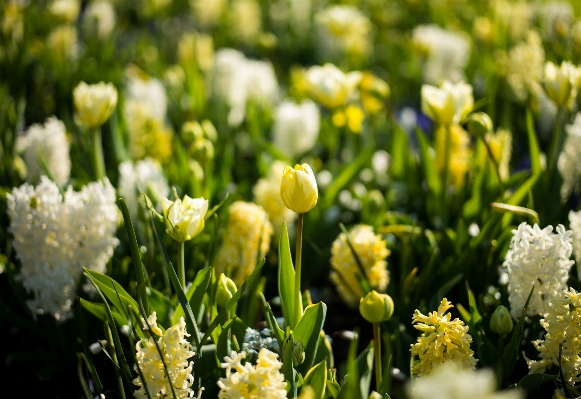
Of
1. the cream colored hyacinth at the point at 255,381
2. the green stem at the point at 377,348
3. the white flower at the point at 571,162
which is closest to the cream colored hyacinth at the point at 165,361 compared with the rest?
the cream colored hyacinth at the point at 255,381

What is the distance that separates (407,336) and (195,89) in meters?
1.54

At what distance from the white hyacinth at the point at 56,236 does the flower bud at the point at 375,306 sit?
54 centimetres

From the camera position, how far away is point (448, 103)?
4.97ft

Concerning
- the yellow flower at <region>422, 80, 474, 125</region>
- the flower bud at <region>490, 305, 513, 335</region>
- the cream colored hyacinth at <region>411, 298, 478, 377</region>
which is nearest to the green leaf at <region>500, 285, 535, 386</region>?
the flower bud at <region>490, 305, 513, 335</region>

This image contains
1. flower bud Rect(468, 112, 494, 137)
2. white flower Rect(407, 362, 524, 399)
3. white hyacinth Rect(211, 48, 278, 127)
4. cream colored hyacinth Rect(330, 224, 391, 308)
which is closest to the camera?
white flower Rect(407, 362, 524, 399)

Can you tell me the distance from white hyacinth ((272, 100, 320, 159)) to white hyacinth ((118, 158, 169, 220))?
52cm

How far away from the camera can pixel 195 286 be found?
1.11 meters

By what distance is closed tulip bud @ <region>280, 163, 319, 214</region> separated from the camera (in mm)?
944

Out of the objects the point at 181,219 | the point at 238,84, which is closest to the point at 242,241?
the point at 181,219

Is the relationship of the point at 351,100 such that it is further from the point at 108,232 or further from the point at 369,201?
the point at 108,232

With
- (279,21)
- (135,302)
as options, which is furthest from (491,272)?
(279,21)

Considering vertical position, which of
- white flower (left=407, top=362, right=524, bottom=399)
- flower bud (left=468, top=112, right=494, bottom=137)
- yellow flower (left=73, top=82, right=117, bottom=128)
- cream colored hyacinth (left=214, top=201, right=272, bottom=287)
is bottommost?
cream colored hyacinth (left=214, top=201, right=272, bottom=287)

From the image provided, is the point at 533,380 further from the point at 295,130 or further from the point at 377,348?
the point at 295,130

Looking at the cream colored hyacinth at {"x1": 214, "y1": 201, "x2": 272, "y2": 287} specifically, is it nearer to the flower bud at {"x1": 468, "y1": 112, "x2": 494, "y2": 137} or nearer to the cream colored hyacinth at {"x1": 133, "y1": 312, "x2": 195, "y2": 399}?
the cream colored hyacinth at {"x1": 133, "y1": 312, "x2": 195, "y2": 399}
